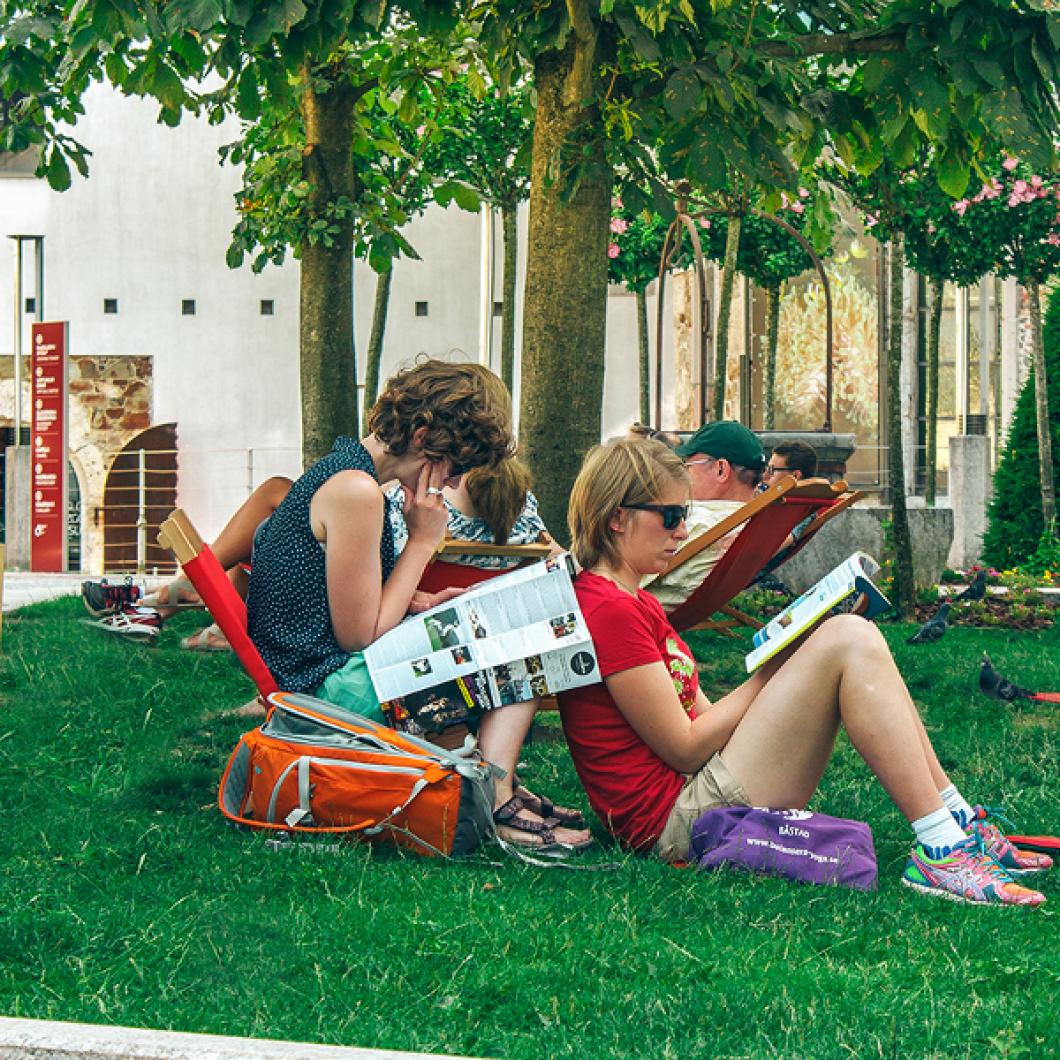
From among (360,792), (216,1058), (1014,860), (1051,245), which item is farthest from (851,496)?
(1051,245)

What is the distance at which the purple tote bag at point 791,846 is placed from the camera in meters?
3.74

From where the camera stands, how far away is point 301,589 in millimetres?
4203

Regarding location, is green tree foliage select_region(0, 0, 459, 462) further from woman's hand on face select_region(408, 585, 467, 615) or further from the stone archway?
the stone archway

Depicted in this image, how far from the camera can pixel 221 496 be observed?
22469 millimetres

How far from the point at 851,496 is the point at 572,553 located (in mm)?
2917

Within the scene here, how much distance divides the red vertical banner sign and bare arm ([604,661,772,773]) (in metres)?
16.9

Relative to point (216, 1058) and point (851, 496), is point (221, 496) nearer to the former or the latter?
point (851, 496)

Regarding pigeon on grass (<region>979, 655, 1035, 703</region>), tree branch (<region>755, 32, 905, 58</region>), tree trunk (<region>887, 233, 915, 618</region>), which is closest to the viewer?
tree branch (<region>755, 32, 905, 58</region>)

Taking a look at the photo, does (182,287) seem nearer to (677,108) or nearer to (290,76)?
(290,76)

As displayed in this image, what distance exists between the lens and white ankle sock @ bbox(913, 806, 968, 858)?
3.69m

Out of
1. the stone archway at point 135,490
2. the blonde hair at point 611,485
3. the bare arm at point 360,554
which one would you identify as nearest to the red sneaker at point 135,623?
the bare arm at point 360,554

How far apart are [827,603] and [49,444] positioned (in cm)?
1760

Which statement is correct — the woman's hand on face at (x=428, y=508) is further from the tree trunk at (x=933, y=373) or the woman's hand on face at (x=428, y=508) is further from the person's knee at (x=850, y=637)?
the tree trunk at (x=933, y=373)

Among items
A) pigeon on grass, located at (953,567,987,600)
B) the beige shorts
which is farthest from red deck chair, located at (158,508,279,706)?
pigeon on grass, located at (953,567,987,600)
